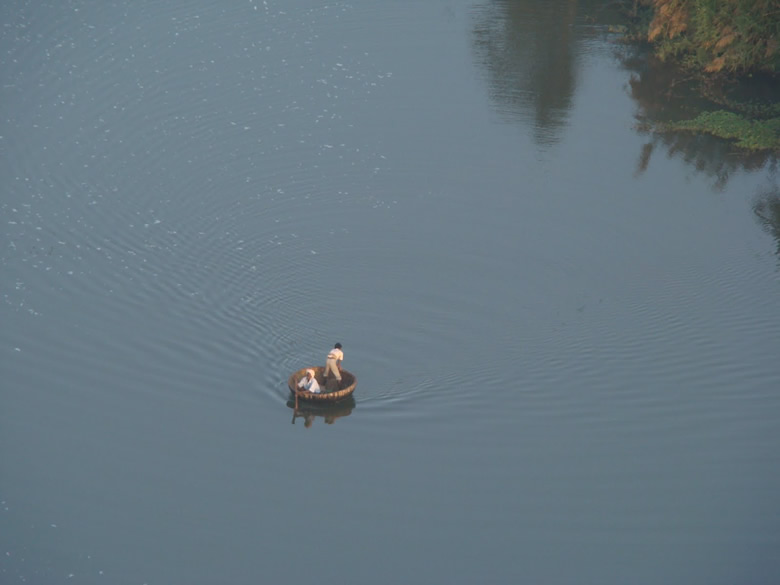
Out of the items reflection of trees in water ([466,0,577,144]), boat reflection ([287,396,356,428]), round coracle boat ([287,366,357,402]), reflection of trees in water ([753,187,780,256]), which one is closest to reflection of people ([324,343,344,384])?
round coracle boat ([287,366,357,402])

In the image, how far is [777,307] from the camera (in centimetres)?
2006

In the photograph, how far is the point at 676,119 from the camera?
2891 cm

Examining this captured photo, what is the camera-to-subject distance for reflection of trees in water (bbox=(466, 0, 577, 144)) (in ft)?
96.3

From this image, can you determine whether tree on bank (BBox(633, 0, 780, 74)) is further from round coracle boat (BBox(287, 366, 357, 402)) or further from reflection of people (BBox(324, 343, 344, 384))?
round coracle boat (BBox(287, 366, 357, 402))

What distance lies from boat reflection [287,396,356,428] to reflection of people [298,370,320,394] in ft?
0.77

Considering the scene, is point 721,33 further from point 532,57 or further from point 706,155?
point 532,57

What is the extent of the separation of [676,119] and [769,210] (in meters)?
5.56

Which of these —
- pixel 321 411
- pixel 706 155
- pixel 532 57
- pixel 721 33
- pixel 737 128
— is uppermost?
pixel 721 33

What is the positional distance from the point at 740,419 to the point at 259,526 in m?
7.76

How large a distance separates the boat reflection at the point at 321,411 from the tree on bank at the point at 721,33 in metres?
17.9

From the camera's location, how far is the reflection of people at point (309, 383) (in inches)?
685

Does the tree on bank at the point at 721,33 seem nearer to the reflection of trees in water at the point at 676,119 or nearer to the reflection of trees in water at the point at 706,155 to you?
the reflection of trees in water at the point at 676,119

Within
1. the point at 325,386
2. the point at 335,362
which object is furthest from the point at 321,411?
the point at 335,362

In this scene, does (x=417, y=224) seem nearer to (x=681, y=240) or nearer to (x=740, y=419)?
(x=681, y=240)
